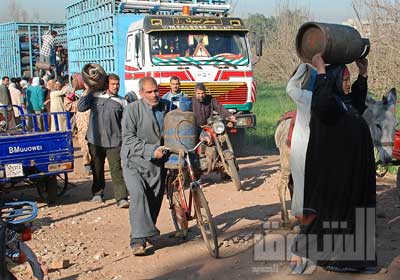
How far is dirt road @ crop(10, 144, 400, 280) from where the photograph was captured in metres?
5.35

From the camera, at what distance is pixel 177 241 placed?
248 inches

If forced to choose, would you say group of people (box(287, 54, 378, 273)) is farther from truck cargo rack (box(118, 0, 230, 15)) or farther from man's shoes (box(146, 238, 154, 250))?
truck cargo rack (box(118, 0, 230, 15))

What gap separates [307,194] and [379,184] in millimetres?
4612

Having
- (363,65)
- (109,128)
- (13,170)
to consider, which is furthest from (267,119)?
(363,65)

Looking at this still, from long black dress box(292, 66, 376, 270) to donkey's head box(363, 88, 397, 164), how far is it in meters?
0.83

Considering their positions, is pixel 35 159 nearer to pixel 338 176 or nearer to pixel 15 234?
pixel 15 234

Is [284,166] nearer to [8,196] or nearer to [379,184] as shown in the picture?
[379,184]

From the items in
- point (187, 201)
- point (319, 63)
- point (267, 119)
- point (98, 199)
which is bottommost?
point (98, 199)

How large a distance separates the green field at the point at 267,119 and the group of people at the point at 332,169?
9210 millimetres

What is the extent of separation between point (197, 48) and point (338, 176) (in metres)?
7.22

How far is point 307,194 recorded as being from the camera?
15.9 ft

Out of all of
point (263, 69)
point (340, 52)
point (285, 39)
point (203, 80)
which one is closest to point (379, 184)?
point (203, 80)

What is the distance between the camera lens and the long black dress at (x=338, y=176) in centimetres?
464

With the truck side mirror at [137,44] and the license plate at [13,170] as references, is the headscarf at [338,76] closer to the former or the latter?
the license plate at [13,170]
